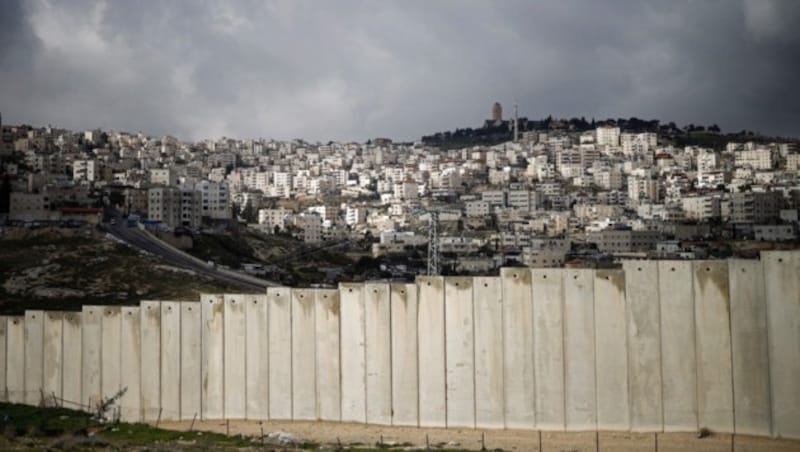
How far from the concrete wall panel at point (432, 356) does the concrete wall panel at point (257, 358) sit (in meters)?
4.56

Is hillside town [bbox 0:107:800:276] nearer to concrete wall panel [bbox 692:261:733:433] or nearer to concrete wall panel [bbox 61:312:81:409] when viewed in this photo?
concrete wall panel [bbox 61:312:81:409]

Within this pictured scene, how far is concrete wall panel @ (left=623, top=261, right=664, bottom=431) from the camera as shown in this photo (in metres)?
22.8

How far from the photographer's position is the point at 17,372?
29375 millimetres

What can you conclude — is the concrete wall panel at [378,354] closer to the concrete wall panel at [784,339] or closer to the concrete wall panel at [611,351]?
the concrete wall panel at [611,351]

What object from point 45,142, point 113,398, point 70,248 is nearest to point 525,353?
point 113,398

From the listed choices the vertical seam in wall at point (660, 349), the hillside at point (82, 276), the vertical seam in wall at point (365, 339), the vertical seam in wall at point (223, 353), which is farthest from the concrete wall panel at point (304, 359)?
the hillside at point (82, 276)

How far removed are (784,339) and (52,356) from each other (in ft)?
68.0

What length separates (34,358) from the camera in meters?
29.2

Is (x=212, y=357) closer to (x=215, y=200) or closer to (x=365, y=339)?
(x=365, y=339)

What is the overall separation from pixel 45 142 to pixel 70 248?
13136cm

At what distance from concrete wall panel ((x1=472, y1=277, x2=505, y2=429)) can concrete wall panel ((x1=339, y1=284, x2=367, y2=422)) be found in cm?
312

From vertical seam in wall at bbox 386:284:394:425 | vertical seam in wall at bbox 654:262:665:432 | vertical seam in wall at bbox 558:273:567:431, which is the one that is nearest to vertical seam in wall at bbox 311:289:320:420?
vertical seam in wall at bbox 386:284:394:425

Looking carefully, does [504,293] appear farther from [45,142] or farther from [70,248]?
[45,142]

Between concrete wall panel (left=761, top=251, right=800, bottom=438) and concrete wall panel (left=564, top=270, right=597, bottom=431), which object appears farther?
concrete wall panel (left=564, top=270, right=597, bottom=431)
